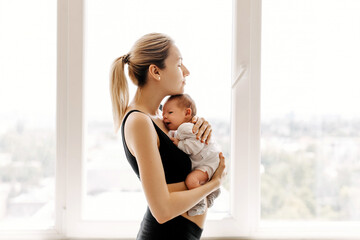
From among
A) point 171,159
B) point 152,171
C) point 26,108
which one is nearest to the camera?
point 152,171

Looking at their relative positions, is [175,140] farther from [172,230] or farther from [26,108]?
[26,108]

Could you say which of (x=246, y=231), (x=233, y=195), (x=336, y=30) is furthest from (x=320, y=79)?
(x=246, y=231)

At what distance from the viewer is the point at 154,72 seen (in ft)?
3.86

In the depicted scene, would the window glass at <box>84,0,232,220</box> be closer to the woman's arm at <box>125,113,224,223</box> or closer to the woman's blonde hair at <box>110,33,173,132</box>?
the woman's blonde hair at <box>110,33,173,132</box>

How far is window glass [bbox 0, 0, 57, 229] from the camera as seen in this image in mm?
1640

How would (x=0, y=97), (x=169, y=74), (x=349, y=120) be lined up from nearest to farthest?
(x=169, y=74), (x=0, y=97), (x=349, y=120)

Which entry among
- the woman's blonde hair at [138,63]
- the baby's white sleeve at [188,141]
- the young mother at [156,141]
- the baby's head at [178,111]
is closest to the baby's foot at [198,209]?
the young mother at [156,141]

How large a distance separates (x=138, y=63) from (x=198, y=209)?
0.62 metres

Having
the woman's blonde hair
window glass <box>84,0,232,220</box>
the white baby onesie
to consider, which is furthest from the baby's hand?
window glass <box>84,0,232,220</box>

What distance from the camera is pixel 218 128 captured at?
1.71 m

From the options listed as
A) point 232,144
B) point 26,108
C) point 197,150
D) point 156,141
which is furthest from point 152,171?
point 26,108

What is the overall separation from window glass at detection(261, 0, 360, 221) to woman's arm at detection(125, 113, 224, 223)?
812mm

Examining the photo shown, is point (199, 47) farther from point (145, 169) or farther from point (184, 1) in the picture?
point (145, 169)

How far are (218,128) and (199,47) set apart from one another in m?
0.47
